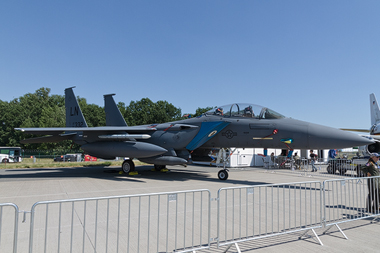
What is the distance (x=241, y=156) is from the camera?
21.5 meters

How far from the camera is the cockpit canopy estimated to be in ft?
33.1

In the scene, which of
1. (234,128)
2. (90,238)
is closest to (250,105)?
(234,128)

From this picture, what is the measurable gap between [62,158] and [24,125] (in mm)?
24903

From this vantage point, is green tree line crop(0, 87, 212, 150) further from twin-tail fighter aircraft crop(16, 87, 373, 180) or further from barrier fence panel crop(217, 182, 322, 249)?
barrier fence panel crop(217, 182, 322, 249)

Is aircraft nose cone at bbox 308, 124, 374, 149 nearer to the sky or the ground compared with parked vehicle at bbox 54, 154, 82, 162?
nearer to the sky

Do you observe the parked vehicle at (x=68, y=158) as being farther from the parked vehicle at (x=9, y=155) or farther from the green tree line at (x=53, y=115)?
the green tree line at (x=53, y=115)

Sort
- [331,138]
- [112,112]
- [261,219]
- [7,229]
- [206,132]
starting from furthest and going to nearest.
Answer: [112,112]
[206,132]
[331,138]
[261,219]
[7,229]

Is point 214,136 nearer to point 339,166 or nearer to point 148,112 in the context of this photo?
point 339,166

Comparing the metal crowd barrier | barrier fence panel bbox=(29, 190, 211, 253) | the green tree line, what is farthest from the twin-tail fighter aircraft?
the green tree line

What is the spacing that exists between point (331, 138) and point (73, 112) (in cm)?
1429

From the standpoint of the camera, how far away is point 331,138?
850 cm

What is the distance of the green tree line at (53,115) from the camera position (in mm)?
49000

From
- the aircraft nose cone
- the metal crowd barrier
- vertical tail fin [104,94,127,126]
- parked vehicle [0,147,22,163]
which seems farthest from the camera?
parked vehicle [0,147,22,163]

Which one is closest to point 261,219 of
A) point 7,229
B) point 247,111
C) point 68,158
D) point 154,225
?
point 154,225
